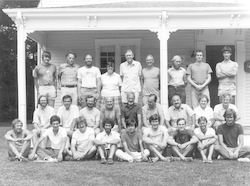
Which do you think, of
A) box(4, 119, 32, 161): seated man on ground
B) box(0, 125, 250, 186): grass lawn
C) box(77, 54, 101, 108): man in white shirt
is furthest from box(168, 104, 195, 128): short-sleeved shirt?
box(4, 119, 32, 161): seated man on ground

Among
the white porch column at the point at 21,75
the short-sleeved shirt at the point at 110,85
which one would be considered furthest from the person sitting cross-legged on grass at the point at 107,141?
the white porch column at the point at 21,75

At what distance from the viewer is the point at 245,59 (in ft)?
37.2

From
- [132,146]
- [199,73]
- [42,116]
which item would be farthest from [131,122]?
[199,73]

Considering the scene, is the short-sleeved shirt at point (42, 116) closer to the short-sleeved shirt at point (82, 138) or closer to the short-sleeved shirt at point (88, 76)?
the short-sleeved shirt at point (82, 138)

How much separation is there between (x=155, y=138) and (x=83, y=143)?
1351 millimetres

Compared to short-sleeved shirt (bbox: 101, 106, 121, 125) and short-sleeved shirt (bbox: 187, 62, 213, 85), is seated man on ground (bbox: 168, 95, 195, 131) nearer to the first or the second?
short-sleeved shirt (bbox: 101, 106, 121, 125)

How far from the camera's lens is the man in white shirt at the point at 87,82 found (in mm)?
8180

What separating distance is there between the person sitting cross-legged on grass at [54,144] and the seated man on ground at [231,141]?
2843 millimetres

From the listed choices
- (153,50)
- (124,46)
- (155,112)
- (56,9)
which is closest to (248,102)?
(153,50)

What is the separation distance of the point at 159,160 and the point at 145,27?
11.3 ft

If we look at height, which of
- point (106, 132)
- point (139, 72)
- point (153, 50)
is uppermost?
point (153, 50)

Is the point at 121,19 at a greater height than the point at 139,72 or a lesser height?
greater

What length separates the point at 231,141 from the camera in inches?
268

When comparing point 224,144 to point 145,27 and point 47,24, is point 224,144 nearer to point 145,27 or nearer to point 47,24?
point 145,27
